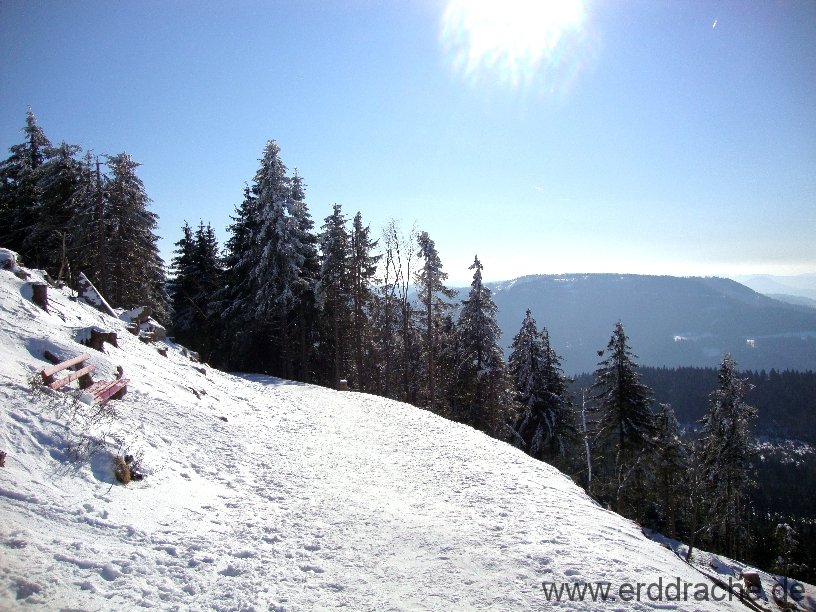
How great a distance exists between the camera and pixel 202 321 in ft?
109

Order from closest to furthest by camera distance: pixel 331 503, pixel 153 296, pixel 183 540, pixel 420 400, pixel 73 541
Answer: pixel 73 541
pixel 183 540
pixel 331 503
pixel 153 296
pixel 420 400

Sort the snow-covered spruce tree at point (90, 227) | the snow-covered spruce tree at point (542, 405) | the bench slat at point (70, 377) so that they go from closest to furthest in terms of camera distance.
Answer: the bench slat at point (70, 377)
the snow-covered spruce tree at point (90, 227)
the snow-covered spruce tree at point (542, 405)

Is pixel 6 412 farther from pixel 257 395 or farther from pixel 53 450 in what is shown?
pixel 257 395

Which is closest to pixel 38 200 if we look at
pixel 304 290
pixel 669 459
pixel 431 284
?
pixel 304 290

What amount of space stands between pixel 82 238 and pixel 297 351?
46.6 feet

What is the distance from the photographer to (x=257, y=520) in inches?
289

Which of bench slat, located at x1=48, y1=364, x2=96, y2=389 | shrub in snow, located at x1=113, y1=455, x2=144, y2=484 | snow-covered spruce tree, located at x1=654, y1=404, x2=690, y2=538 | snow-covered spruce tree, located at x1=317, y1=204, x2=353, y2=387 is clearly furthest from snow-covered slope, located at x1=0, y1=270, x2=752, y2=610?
snow-covered spruce tree, located at x1=654, y1=404, x2=690, y2=538

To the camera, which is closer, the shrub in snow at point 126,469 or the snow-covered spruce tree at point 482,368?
the shrub in snow at point 126,469

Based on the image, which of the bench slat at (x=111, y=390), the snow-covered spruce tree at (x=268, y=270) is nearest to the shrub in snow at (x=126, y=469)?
the bench slat at (x=111, y=390)

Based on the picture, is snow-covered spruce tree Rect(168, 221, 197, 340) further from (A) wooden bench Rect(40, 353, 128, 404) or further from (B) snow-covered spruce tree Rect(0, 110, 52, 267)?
(A) wooden bench Rect(40, 353, 128, 404)

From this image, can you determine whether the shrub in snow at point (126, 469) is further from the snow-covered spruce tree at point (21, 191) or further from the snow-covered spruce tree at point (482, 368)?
the snow-covered spruce tree at point (21, 191)

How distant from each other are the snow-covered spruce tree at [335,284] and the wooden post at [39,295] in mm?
15686

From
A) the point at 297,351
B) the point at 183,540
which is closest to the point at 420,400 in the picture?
the point at 297,351

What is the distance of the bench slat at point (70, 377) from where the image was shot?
8.21 m
